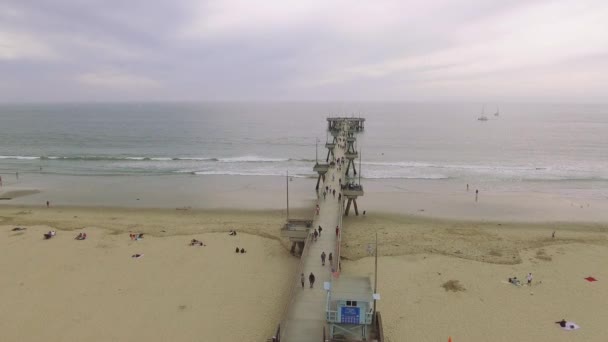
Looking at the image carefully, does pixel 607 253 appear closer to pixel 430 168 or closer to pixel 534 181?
pixel 534 181

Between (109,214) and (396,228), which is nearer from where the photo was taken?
(396,228)

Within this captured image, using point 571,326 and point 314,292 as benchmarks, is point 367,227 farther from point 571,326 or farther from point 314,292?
point 571,326

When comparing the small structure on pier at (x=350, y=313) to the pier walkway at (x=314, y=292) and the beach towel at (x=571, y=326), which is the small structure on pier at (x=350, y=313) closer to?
the pier walkway at (x=314, y=292)

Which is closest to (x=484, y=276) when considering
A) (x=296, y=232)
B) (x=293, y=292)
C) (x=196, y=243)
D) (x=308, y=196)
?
(x=296, y=232)

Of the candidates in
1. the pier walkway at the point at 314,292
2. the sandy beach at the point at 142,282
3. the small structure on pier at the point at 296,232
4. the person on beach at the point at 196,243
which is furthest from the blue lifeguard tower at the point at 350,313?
the person on beach at the point at 196,243

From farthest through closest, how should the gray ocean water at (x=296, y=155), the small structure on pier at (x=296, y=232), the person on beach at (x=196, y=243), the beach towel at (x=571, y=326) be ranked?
1. the gray ocean water at (x=296, y=155)
2. the person on beach at (x=196, y=243)
3. the small structure on pier at (x=296, y=232)
4. the beach towel at (x=571, y=326)

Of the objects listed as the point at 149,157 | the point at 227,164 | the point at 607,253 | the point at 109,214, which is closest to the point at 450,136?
the point at 227,164

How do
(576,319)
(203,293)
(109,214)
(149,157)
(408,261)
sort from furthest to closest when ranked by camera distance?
(149,157), (109,214), (408,261), (203,293), (576,319)
